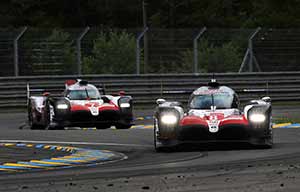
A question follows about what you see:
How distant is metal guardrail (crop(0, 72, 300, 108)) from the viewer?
2755cm

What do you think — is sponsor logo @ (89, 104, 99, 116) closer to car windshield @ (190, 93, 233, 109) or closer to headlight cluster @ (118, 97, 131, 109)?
headlight cluster @ (118, 97, 131, 109)

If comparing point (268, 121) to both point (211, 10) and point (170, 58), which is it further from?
point (211, 10)

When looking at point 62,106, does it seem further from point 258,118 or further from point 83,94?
point 258,118

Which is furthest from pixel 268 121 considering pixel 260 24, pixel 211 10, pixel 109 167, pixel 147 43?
pixel 211 10

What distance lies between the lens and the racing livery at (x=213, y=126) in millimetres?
13320

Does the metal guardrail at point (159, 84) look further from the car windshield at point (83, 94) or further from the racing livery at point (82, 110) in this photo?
the car windshield at point (83, 94)

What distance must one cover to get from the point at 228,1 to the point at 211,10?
206cm

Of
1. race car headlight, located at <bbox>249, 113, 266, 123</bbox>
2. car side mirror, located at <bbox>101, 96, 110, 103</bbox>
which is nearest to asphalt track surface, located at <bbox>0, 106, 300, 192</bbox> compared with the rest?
race car headlight, located at <bbox>249, 113, 266, 123</bbox>

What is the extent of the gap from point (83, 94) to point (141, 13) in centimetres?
4573

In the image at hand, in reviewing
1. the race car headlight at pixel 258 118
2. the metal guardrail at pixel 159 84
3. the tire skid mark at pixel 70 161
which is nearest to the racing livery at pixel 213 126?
the race car headlight at pixel 258 118

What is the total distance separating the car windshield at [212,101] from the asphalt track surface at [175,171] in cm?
83

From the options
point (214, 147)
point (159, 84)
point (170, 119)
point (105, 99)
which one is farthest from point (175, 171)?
point (159, 84)

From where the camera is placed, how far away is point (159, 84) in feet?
92.3

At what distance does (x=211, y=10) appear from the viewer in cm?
6297
